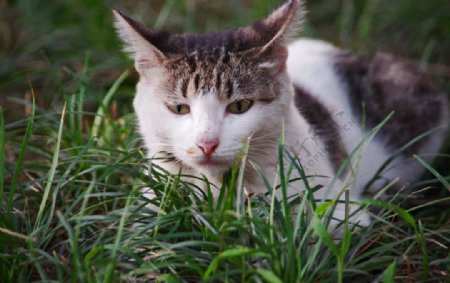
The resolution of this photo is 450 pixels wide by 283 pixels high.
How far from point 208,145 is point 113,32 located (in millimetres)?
2751

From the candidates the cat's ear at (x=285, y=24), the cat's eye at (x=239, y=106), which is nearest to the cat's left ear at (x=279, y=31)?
the cat's ear at (x=285, y=24)

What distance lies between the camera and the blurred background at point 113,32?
4.79 metres

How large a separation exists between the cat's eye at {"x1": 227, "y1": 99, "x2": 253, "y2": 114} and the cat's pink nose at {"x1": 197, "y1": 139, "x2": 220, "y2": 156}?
0.22m

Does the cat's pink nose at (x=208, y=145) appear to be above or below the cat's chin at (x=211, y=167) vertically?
above

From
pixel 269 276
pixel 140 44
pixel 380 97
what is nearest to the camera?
pixel 269 276

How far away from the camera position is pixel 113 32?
5172mm

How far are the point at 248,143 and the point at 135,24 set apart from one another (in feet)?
2.66

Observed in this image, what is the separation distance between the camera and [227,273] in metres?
2.33

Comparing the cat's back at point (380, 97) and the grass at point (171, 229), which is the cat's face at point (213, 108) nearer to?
the grass at point (171, 229)

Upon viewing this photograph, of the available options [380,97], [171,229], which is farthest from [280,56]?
[380,97]

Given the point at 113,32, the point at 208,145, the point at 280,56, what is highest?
the point at 113,32

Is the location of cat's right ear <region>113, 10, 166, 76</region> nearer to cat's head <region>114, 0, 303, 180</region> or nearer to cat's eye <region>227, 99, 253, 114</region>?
cat's head <region>114, 0, 303, 180</region>

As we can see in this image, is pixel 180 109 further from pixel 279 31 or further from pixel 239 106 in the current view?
pixel 279 31

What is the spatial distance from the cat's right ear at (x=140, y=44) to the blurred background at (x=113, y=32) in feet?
4.79
